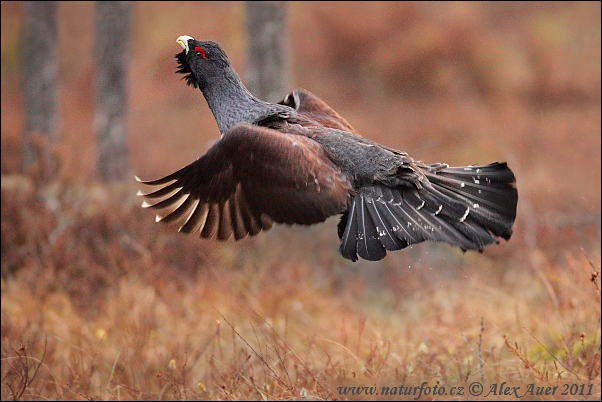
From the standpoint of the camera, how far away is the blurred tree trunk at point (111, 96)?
9758mm

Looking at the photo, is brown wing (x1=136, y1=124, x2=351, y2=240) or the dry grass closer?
brown wing (x1=136, y1=124, x2=351, y2=240)

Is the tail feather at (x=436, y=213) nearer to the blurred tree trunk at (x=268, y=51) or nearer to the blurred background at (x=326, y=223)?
the blurred background at (x=326, y=223)

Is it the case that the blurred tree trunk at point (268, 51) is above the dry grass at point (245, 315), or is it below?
above

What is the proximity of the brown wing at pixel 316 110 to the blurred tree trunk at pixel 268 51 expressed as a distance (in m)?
3.08

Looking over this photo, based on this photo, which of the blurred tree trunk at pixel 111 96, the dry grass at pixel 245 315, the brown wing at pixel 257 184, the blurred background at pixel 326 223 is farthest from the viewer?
the blurred tree trunk at pixel 111 96

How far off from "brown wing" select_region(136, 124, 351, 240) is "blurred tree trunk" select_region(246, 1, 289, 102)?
4203 millimetres

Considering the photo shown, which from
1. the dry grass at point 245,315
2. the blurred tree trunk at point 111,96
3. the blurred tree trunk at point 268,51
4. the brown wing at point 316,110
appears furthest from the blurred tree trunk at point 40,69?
the brown wing at point 316,110

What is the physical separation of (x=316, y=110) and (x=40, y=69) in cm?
623

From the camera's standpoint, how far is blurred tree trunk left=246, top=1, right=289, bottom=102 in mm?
8781

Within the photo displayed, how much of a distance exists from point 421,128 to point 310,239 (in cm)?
589

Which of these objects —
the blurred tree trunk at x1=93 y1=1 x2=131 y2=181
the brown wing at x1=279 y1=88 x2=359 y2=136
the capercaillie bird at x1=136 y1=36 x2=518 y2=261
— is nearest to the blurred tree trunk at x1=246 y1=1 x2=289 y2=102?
the blurred tree trunk at x1=93 y1=1 x2=131 y2=181

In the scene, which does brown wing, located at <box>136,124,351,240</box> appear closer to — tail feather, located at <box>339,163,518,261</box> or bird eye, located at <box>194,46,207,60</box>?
tail feather, located at <box>339,163,518,261</box>

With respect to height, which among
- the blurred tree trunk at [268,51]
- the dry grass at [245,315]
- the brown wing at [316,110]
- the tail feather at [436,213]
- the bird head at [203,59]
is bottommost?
the dry grass at [245,315]

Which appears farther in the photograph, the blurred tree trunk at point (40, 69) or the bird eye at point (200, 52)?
the blurred tree trunk at point (40, 69)
